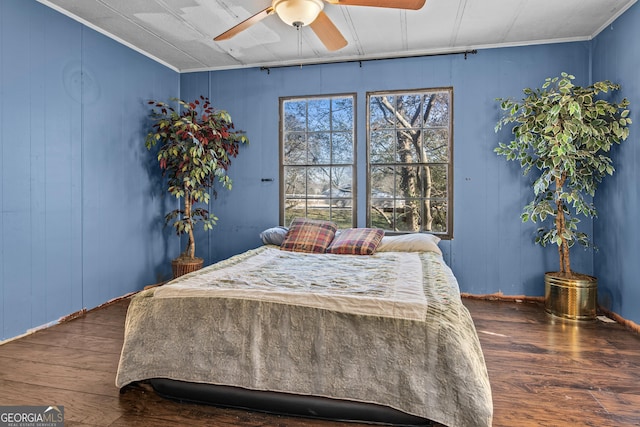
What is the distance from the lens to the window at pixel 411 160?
416 cm

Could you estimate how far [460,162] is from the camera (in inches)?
161

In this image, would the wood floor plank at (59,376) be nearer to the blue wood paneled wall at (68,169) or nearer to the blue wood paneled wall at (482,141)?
the blue wood paneled wall at (68,169)

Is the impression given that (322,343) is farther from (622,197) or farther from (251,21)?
(622,197)

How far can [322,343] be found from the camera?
1796 mm

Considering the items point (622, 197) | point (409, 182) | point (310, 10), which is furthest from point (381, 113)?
point (622, 197)

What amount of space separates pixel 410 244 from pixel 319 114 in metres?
1.96

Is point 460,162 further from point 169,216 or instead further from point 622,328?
point 169,216

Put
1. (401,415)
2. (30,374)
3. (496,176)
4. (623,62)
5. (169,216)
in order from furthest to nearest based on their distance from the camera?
(169,216) < (496,176) < (623,62) < (30,374) < (401,415)

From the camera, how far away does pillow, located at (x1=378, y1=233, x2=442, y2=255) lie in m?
3.55

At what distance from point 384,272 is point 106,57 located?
3.38 m

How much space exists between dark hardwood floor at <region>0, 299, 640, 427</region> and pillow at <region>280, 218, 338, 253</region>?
160 centimetres

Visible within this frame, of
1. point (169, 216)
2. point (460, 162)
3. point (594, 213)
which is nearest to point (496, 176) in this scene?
point (460, 162)

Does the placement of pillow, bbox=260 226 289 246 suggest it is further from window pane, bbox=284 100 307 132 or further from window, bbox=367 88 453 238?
window pane, bbox=284 100 307 132

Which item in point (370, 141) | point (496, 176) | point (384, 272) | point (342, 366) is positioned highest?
point (370, 141)
